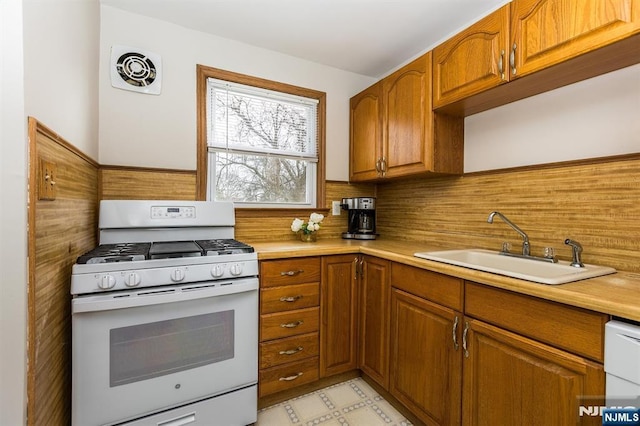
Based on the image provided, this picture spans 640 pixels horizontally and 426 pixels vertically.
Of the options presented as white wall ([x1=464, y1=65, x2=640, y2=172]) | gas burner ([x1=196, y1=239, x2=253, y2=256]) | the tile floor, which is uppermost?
white wall ([x1=464, y1=65, x2=640, y2=172])

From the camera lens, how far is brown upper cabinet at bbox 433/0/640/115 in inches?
42.6

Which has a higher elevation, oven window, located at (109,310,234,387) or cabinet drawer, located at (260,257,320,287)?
cabinet drawer, located at (260,257,320,287)

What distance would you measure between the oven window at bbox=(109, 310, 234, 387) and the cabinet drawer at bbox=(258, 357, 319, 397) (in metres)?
0.34

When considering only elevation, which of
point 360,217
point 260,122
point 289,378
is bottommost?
point 289,378

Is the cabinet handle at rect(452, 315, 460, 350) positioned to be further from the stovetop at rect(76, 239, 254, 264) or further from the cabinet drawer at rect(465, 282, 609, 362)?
the stovetop at rect(76, 239, 254, 264)

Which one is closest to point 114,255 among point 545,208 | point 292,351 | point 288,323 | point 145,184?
point 145,184

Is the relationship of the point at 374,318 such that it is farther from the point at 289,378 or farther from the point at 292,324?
the point at 289,378

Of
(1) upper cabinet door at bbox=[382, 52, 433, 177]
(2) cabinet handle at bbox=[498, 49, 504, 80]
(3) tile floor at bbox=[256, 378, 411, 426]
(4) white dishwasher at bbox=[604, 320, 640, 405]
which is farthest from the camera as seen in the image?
(1) upper cabinet door at bbox=[382, 52, 433, 177]

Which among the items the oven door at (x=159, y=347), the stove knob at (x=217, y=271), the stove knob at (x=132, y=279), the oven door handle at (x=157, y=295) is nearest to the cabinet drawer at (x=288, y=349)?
the oven door at (x=159, y=347)

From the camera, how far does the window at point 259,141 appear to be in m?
2.11

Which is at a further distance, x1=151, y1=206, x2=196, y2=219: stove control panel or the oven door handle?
x1=151, y1=206, x2=196, y2=219: stove control panel

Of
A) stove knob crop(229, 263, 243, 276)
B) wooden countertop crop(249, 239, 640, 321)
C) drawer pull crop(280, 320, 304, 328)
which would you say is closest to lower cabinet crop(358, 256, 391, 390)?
wooden countertop crop(249, 239, 640, 321)

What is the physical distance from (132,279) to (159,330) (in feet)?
0.90

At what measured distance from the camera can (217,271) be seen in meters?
1.45
